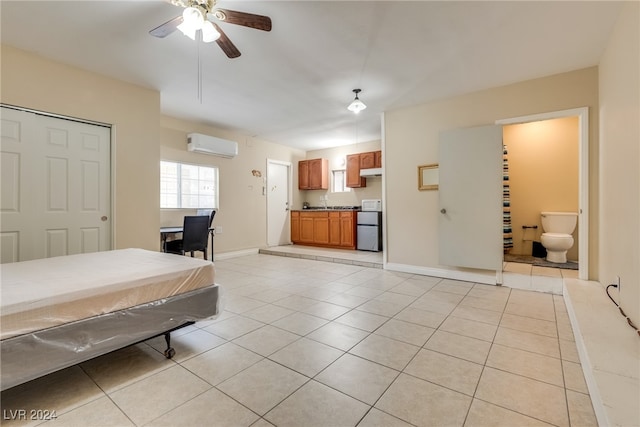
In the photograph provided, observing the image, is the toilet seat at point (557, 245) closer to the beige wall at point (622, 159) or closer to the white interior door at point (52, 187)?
the beige wall at point (622, 159)

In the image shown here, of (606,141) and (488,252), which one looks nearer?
(606,141)

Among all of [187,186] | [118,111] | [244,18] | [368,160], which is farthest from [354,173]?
[244,18]

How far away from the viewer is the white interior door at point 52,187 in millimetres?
2750

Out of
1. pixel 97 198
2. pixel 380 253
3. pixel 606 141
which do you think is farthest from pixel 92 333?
pixel 380 253

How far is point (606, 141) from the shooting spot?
2744mm

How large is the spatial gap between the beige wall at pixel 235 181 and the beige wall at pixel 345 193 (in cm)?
120

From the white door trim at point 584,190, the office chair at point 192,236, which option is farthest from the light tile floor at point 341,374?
the office chair at point 192,236

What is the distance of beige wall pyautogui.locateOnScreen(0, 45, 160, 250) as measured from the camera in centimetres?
279

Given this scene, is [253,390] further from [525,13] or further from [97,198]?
[525,13]

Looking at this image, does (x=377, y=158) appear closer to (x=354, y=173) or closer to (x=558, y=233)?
(x=354, y=173)

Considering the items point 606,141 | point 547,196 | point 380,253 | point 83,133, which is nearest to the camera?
point 606,141

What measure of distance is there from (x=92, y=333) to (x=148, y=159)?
280cm

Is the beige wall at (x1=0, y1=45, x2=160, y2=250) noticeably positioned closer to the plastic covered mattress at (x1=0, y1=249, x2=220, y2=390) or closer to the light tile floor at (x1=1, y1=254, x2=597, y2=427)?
the plastic covered mattress at (x1=0, y1=249, x2=220, y2=390)

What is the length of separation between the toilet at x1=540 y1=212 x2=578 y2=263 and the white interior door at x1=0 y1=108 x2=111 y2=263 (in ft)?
19.5
